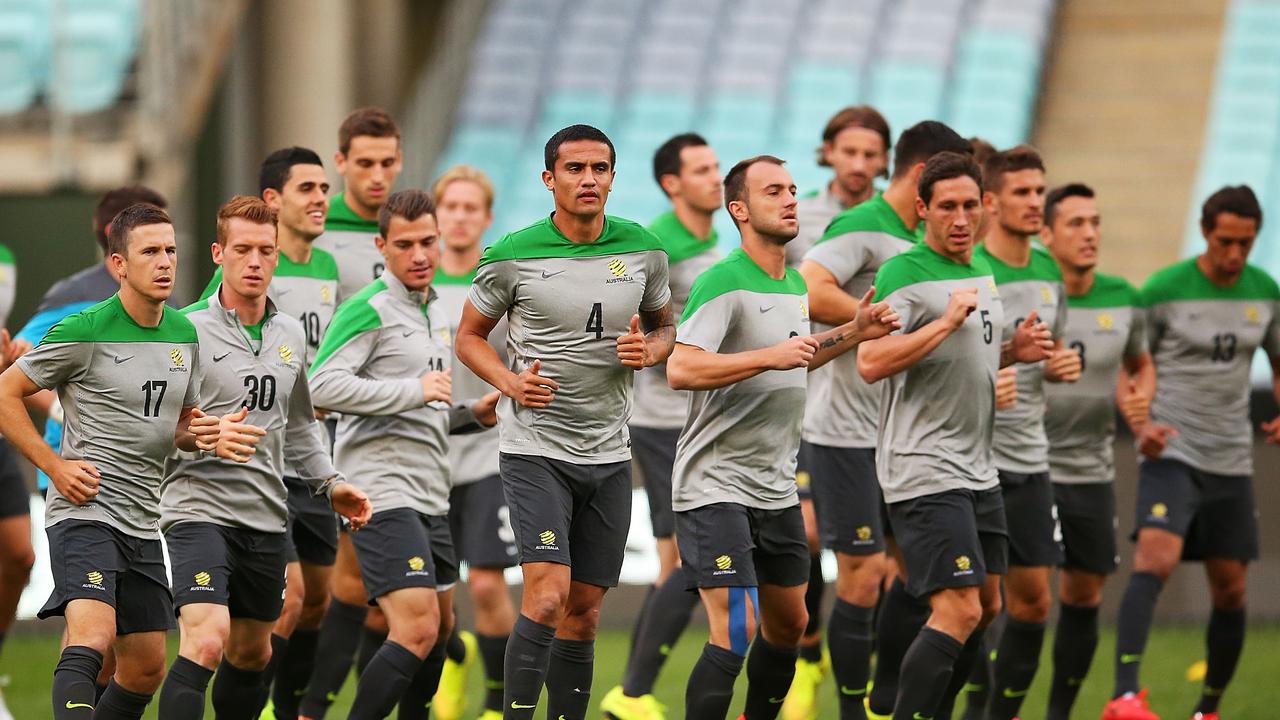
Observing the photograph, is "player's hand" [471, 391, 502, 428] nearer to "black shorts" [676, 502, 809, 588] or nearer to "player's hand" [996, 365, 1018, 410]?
"black shorts" [676, 502, 809, 588]

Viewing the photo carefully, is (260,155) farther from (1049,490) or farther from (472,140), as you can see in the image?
(1049,490)

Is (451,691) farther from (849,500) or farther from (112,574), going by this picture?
(112,574)

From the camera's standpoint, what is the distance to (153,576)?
639 cm

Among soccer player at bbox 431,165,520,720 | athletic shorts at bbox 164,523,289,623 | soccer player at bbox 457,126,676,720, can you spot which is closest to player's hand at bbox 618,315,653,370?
soccer player at bbox 457,126,676,720

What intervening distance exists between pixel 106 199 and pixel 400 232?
4.76 feet

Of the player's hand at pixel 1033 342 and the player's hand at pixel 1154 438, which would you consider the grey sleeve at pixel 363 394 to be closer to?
the player's hand at pixel 1033 342

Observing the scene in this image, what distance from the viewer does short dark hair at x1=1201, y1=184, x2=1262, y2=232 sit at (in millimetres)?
8883

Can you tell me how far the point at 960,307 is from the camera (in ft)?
22.1

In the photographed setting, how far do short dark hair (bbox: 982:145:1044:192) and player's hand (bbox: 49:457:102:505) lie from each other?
405cm

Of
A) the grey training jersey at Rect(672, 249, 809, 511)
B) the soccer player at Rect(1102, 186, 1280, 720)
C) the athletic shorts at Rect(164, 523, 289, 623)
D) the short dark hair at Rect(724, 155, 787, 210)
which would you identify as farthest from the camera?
the soccer player at Rect(1102, 186, 1280, 720)

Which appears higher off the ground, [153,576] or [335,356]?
[335,356]

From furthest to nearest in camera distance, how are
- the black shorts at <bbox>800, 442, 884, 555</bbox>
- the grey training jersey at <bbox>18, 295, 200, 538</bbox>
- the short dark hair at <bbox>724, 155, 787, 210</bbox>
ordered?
the black shorts at <bbox>800, 442, 884, 555</bbox>
the short dark hair at <bbox>724, 155, 787, 210</bbox>
the grey training jersey at <bbox>18, 295, 200, 538</bbox>

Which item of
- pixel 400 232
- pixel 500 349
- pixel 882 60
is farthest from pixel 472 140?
pixel 400 232

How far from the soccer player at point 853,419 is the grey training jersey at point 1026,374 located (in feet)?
→ 1.51
